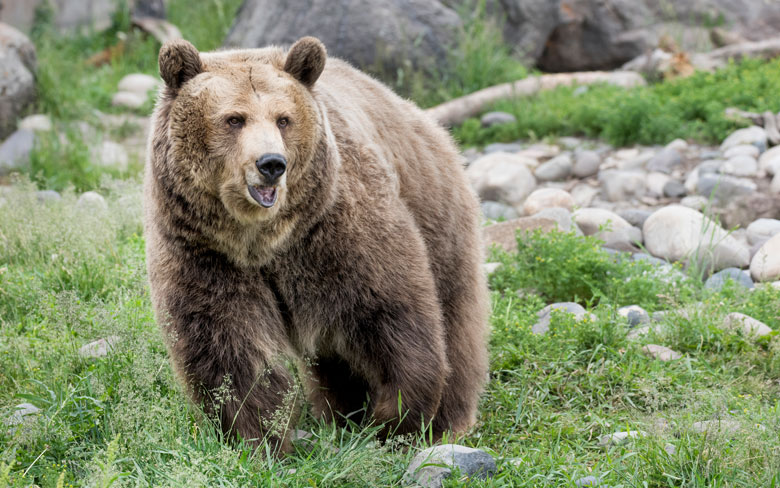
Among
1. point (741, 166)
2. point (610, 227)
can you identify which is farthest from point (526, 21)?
point (610, 227)

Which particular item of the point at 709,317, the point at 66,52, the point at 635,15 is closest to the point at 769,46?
the point at 635,15

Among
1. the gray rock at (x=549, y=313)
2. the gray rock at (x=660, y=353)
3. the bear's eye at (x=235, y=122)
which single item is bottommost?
the gray rock at (x=549, y=313)

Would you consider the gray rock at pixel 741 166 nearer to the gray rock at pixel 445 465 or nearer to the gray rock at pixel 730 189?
the gray rock at pixel 730 189

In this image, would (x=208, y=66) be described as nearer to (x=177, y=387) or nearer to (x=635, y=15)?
(x=177, y=387)

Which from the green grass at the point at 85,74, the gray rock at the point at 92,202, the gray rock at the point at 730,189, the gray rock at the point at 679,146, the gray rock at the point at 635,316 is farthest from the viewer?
the gray rock at the point at 679,146

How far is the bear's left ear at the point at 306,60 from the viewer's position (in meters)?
3.37

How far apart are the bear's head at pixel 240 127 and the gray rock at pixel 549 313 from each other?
84.5 inches

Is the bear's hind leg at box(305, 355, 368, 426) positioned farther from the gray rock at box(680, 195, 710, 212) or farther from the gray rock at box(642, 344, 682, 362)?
the gray rock at box(680, 195, 710, 212)

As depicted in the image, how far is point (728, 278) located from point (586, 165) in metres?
3.09

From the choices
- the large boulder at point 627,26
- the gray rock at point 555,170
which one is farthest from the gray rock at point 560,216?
the large boulder at point 627,26

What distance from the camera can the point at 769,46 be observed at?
33.8ft

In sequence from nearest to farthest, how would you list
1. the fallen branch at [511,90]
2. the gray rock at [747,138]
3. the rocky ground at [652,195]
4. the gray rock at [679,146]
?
1. the rocky ground at [652,195]
2. the gray rock at [747,138]
3. the gray rock at [679,146]
4. the fallen branch at [511,90]

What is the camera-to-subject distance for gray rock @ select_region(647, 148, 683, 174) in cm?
794

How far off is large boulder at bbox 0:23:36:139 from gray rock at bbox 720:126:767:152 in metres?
7.24
